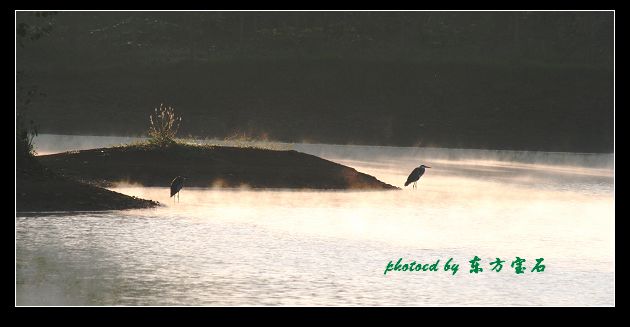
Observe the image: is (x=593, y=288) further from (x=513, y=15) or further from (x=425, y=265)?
(x=513, y=15)

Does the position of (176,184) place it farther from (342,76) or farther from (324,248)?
(342,76)

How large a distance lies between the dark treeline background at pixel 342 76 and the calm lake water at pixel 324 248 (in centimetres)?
2530

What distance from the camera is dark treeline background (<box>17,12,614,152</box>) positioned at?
63656 millimetres

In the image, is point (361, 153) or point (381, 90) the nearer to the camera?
point (361, 153)

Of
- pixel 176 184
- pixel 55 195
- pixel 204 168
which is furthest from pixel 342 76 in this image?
pixel 55 195

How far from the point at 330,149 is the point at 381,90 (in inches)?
465

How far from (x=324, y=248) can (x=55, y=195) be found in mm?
7950

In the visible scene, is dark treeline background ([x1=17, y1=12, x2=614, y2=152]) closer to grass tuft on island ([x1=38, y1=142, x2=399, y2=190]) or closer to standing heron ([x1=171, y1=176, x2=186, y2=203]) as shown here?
grass tuft on island ([x1=38, y1=142, x2=399, y2=190])

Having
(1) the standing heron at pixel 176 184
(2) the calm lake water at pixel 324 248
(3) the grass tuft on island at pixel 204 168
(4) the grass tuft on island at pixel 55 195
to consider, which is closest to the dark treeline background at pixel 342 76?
(3) the grass tuft on island at pixel 204 168

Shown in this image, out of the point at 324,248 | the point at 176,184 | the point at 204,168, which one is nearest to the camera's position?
the point at 324,248

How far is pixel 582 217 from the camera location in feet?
99.6


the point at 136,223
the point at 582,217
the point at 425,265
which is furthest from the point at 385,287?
the point at 582,217

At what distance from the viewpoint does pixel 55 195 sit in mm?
28594

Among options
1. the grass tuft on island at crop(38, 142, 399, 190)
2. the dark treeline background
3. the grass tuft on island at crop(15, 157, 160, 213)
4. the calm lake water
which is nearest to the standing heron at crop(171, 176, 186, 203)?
the calm lake water
